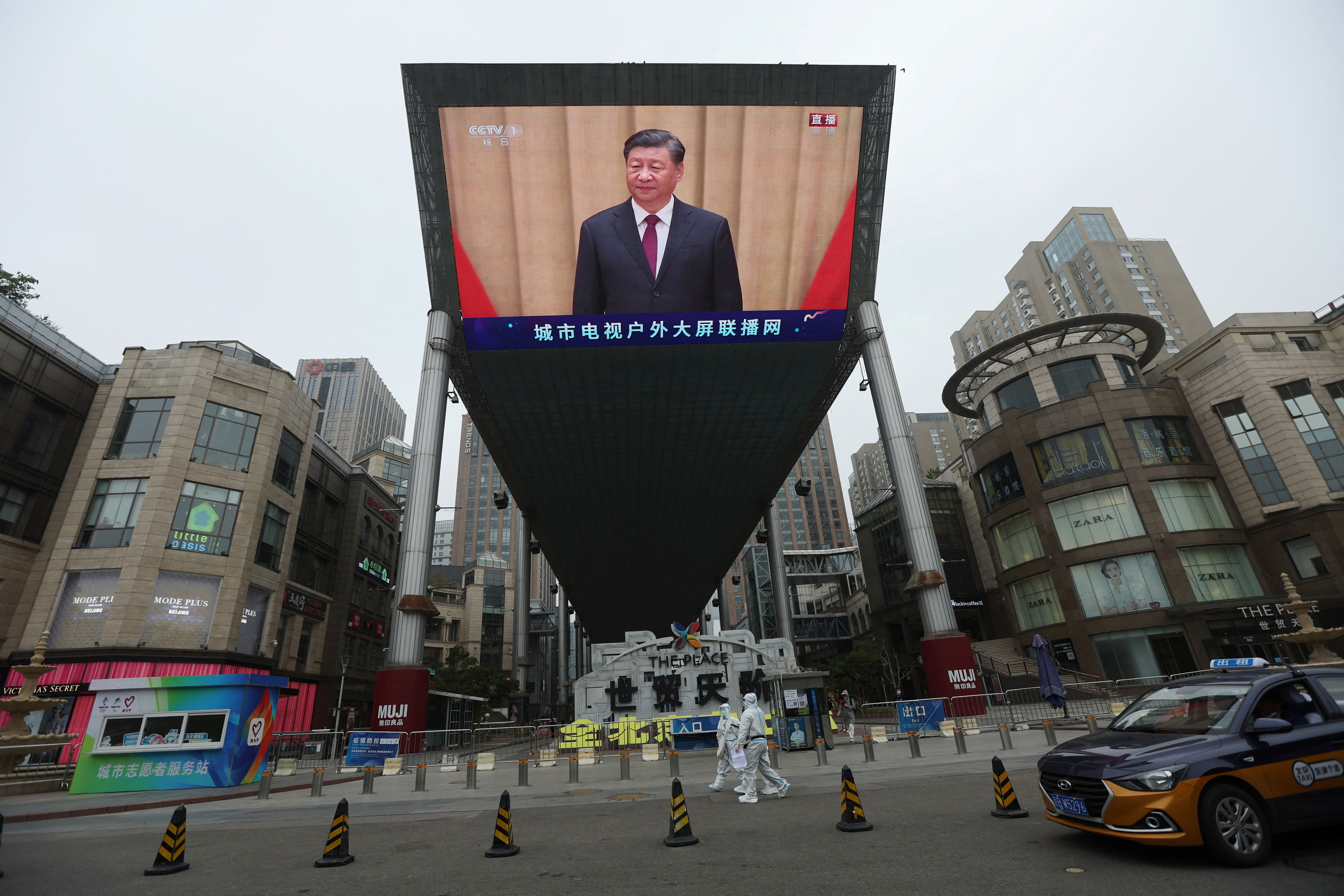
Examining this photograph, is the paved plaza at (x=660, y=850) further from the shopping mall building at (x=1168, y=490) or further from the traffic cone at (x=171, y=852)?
the shopping mall building at (x=1168, y=490)

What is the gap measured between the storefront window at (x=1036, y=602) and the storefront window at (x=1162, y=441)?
929 centimetres

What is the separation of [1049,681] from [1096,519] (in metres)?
21.9

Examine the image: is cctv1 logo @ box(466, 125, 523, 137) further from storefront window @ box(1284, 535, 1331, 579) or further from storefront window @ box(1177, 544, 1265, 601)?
storefront window @ box(1284, 535, 1331, 579)

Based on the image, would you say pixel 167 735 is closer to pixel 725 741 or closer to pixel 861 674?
pixel 725 741

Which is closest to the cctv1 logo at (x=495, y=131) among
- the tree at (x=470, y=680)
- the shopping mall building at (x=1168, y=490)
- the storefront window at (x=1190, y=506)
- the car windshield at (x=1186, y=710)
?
the car windshield at (x=1186, y=710)

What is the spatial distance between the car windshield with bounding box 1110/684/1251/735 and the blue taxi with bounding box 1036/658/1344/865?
0.02 m

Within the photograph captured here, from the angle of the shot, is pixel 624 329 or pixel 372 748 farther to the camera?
pixel 624 329

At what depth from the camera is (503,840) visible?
7.84 metres

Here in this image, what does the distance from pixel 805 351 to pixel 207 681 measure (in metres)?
27.5

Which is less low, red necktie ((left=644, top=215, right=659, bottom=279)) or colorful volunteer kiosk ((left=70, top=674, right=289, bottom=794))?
red necktie ((left=644, top=215, right=659, bottom=279))

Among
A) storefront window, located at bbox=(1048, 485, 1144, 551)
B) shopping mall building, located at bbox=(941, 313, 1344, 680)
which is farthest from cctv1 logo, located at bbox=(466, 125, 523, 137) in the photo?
storefront window, located at bbox=(1048, 485, 1144, 551)

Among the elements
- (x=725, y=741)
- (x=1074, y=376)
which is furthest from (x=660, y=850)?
(x=1074, y=376)

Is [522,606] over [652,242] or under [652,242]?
under

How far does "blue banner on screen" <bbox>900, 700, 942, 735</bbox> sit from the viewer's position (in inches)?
898
